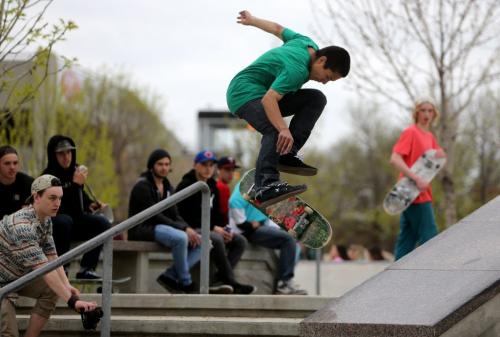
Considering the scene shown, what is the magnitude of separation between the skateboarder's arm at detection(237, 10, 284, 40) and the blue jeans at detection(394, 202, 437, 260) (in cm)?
289

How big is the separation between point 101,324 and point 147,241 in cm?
222

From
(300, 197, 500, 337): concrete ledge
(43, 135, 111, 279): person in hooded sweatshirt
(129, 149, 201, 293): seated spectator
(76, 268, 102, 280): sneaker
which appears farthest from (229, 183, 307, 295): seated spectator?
(300, 197, 500, 337): concrete ledge

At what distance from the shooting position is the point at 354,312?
568 cm

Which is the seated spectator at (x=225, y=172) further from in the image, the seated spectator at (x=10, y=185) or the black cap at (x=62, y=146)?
the seated spectator at (x=10, y=185)

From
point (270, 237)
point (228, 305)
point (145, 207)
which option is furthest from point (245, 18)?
point (270, 237)

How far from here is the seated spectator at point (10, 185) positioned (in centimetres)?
810

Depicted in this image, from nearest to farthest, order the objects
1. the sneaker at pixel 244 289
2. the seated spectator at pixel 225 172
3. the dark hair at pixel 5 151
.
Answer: the dark hair at pixel 5 151, the sneaker at pixel 244 289, the seated spectator at pixel 225 172

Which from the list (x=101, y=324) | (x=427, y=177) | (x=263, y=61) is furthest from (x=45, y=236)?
(x=427, y=177)

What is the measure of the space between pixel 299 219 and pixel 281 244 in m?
2.15

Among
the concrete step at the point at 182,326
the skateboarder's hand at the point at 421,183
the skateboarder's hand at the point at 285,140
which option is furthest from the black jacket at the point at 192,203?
the skateboarder's hand at the point at 285,140

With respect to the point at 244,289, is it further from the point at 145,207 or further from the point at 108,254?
the point at 108,254

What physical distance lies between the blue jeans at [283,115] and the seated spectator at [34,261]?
1550 millimetres

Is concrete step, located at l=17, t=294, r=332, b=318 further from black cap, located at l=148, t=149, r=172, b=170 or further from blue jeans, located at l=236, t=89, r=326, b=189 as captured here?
black cap, located at l=148, t=149, r=172, b=170

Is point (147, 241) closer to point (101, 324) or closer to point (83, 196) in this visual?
point (83, 196)
